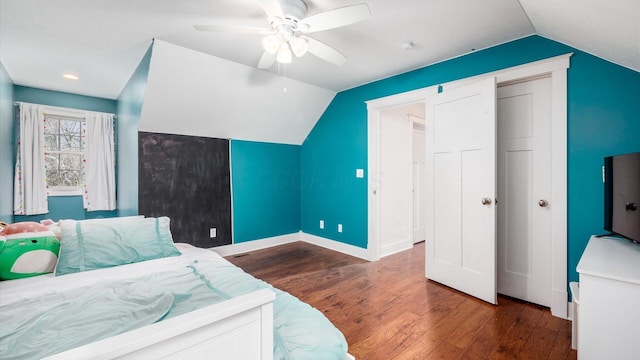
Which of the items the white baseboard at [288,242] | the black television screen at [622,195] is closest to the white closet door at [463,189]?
the black television screen at [622,195]

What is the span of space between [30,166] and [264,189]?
303 centimetres

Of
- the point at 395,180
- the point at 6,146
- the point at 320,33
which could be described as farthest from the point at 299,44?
the point at 6,146

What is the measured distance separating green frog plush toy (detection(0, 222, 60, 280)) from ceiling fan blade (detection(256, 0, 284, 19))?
206cm

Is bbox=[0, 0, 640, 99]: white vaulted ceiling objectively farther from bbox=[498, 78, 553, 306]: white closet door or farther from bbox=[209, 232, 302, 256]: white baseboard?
bbox=[209, 232, 302, 256]: white baseboard

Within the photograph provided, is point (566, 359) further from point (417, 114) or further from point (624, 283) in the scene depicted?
point (417, 114)

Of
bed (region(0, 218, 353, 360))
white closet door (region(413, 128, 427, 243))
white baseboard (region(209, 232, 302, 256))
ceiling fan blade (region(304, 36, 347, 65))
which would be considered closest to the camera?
bed (region(0, 218, 353, 360))

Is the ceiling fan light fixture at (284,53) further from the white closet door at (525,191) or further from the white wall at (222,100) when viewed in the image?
the white closet door at (525,191)

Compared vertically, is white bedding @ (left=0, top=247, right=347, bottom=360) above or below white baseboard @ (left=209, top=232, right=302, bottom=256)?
above

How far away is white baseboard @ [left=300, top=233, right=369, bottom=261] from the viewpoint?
361 centimetres

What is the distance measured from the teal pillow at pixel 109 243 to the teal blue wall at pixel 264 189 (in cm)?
188

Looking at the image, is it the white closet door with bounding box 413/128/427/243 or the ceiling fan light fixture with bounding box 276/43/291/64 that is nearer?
the ceiling fan light fixture with bounding box 276/43/291/64

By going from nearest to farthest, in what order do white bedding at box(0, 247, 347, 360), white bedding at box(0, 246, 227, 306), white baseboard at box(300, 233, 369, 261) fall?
white bedding at box(0, 247, 347, 360), white bedding at box(0, 246, 227, 306), white baseboard at box(300, 233, 369, 261)

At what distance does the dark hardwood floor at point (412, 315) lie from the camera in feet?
5.75

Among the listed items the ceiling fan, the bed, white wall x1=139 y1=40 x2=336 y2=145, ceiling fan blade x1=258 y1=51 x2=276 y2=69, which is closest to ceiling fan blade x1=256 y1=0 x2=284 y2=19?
the ceiling fan
